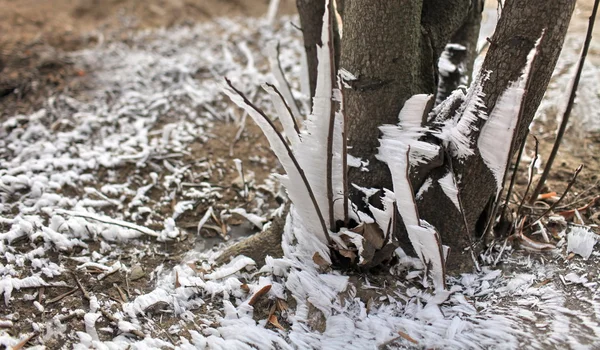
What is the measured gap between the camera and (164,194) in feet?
6.04

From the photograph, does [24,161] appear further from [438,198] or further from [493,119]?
[493,119]

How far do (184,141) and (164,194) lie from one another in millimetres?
371

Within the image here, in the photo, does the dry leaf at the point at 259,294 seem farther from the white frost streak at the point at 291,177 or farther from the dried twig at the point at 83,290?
the dried twig at the point at 83,290

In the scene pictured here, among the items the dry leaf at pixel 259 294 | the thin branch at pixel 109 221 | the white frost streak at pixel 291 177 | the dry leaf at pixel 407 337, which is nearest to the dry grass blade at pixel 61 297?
the thin branch at pixel 109 221

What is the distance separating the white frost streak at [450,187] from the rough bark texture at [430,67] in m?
0.03

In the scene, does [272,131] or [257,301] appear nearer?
[272,131]

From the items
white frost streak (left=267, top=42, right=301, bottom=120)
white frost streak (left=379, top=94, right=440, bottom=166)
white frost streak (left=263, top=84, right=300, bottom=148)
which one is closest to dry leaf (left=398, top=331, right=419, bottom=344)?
white frost streak (left=379, top=94, right=440, bottom=166)

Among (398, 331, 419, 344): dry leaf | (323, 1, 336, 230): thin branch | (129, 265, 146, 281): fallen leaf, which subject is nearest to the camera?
(323, 1, 336, 230): thin branch

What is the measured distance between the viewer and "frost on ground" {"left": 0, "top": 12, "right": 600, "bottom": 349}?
1.19m

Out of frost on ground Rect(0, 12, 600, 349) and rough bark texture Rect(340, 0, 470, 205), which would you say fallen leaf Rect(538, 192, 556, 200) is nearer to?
frost on ground Rect(0, 12, 600, 349)

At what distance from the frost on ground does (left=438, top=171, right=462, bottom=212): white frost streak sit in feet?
0.68

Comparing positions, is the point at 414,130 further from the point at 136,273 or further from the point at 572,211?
the point at 136,273

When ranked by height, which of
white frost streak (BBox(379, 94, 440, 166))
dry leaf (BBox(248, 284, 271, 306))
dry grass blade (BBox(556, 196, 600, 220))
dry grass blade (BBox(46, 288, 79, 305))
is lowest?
dry grass blade (BBox(46, 288, 79, 305))

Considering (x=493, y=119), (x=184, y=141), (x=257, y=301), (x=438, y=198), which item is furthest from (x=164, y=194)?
(x=493, y=119)
